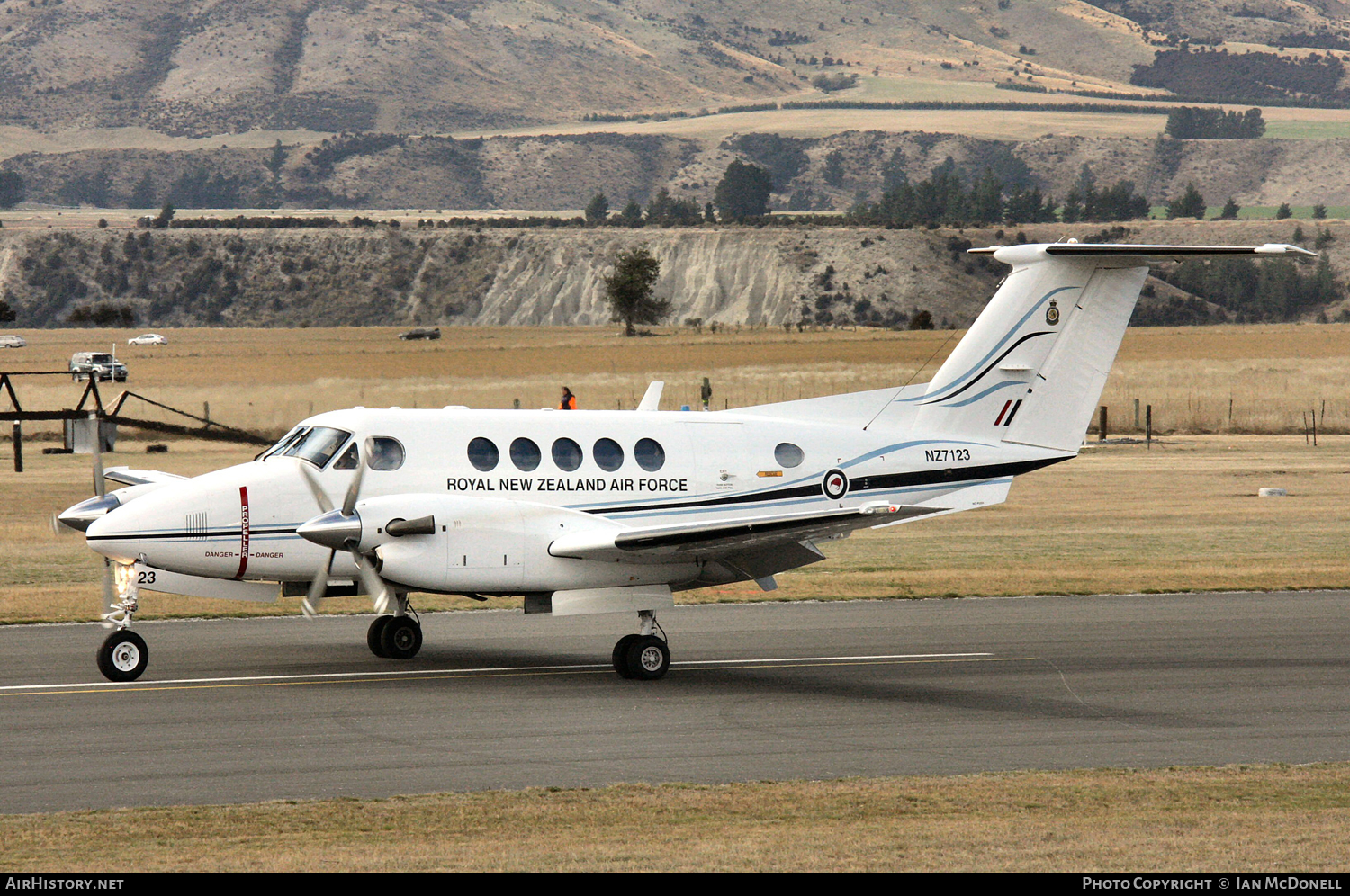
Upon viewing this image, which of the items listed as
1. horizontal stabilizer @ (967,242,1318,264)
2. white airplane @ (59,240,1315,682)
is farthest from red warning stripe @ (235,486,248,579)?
horizontal stabilizer @ (967,242,1318,264)

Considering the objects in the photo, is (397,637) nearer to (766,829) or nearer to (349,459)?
(349,459)

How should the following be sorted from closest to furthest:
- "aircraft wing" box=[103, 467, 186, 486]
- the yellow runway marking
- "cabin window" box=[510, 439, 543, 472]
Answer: the yellow runway marking < "cabin window" box=[510, 439, 543, 472] < "aircraft wing" box=[103, 467, 186, 486]

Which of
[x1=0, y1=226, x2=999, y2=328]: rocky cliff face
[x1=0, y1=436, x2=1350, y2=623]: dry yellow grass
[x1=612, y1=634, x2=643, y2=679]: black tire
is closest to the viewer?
[x1=612, y1=634, x2=643, y2=679]: black tire

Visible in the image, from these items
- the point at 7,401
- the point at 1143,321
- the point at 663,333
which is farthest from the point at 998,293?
the point at 1143,321

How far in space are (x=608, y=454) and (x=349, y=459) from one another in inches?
131

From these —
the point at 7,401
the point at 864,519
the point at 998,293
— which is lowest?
the point at 7,401

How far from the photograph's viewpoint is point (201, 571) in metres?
18.7

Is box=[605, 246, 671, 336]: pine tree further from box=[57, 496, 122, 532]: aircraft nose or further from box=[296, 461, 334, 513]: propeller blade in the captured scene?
box=[296, 461, 334, 513]: propeller blade

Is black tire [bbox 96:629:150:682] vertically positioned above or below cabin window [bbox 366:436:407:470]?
below

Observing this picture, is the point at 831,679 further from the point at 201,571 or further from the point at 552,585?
the point at 201,571

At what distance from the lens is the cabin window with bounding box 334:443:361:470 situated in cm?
1916

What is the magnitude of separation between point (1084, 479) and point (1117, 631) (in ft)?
90.1

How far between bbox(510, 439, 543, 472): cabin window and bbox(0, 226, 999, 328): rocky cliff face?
14904cm

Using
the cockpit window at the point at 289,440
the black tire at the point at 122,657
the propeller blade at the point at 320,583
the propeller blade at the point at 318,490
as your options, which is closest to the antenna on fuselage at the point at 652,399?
the cockpit window at the point at 289,440
